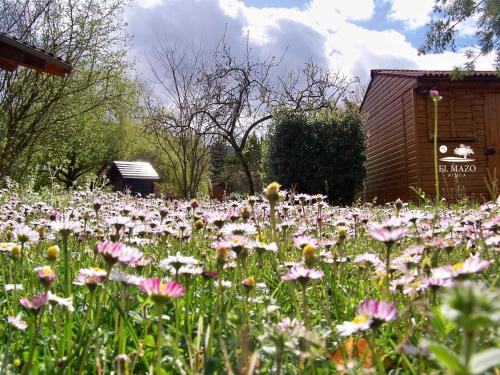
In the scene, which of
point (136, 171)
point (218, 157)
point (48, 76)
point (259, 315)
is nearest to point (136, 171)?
point (136, 171)

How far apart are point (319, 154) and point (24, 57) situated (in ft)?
29.8

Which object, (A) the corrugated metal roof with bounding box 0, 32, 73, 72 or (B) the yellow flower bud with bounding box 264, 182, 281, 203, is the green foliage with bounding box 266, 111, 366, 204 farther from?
(B) the yellow flower bud with bounding box 264, 182, 281, 203

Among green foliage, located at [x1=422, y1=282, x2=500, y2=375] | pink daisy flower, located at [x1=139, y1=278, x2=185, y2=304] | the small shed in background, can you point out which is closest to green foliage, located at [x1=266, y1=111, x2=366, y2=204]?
the small shed in background

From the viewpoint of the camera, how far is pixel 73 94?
18.2m

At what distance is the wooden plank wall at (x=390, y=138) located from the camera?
15069mm

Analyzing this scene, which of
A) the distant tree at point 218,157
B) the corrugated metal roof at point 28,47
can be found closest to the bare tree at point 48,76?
the distant tree at point 218,157

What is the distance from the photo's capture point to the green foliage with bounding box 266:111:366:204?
14.4 meters

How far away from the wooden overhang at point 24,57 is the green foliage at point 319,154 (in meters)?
7.89

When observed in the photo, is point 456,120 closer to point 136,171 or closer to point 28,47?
point 28,47

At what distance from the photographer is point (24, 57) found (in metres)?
7.31

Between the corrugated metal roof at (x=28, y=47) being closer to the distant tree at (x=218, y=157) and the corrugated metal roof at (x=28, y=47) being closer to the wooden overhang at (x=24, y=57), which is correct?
the wooden overhang at (x=24, y=57)

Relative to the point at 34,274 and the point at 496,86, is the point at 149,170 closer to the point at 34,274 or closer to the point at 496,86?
the point at 496,86

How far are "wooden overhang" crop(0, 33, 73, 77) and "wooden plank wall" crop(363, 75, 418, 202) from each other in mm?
10199

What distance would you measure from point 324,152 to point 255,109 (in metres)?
7.48
